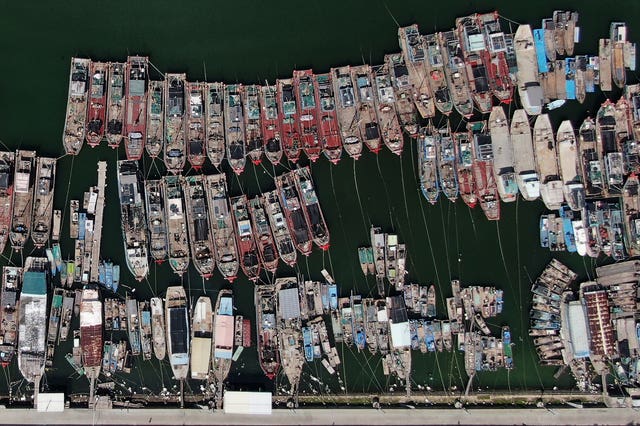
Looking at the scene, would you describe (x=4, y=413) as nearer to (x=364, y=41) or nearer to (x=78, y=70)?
(x=78, y=70)

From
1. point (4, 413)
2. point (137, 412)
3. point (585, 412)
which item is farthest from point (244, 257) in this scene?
point (585, 412)

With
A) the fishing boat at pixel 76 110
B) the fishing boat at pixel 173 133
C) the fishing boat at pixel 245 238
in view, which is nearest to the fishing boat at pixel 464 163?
the fishing boat at pixel 245 238

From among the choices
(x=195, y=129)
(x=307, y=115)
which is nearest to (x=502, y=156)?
(x=307, y=115)

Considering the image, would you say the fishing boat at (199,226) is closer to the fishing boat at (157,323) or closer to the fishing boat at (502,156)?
the fishing boat at (157,323)

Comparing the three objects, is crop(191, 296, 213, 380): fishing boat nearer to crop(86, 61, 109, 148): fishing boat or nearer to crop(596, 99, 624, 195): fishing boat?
crop(86, 61, 109, 148): fishing boat

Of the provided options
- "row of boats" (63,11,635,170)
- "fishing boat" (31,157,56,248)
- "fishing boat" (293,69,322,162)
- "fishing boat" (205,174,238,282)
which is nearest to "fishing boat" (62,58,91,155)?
"row of boats" (63,11,635,170)
